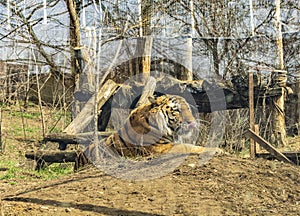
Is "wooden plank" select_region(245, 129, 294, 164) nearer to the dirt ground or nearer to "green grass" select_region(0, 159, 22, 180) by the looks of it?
the dirt ground

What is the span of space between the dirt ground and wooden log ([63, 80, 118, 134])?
2505 mm

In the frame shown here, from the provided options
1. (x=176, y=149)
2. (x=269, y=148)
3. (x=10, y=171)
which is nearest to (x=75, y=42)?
(x=10, y=171)

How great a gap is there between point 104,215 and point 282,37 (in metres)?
8.56

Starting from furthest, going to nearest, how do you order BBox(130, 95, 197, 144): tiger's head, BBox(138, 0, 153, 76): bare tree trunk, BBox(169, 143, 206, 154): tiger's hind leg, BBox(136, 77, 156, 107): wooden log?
BBox(138, 0, 153, 76): bare tree trunk, BBox(136, 77, 156, 107): wooden log, BBox(130, 95, 197, 144): tiger's head, BBox(169, 143, 206, 154): tiger's hind leg

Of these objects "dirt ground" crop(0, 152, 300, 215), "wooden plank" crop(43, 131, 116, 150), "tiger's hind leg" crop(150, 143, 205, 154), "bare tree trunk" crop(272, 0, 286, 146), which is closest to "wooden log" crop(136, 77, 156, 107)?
"wooden plank" crop(43, 131, 116, 150)

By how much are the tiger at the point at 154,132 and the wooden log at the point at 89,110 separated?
4.30 ft

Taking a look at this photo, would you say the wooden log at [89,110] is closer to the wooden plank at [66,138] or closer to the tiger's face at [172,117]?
the wooden plank at [66,138]

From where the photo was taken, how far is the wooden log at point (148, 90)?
7.58 m

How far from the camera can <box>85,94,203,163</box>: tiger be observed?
19.1ft

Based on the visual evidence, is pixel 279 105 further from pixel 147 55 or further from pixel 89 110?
pixel 89 110

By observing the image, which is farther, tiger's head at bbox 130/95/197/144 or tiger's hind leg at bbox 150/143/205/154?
tiger's head at bbox 130/95/197/144

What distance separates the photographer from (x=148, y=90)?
802cm

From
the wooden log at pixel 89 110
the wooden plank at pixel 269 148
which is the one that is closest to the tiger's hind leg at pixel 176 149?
the wooden plank at pixel 269 148

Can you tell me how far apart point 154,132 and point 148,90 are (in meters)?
2.13
